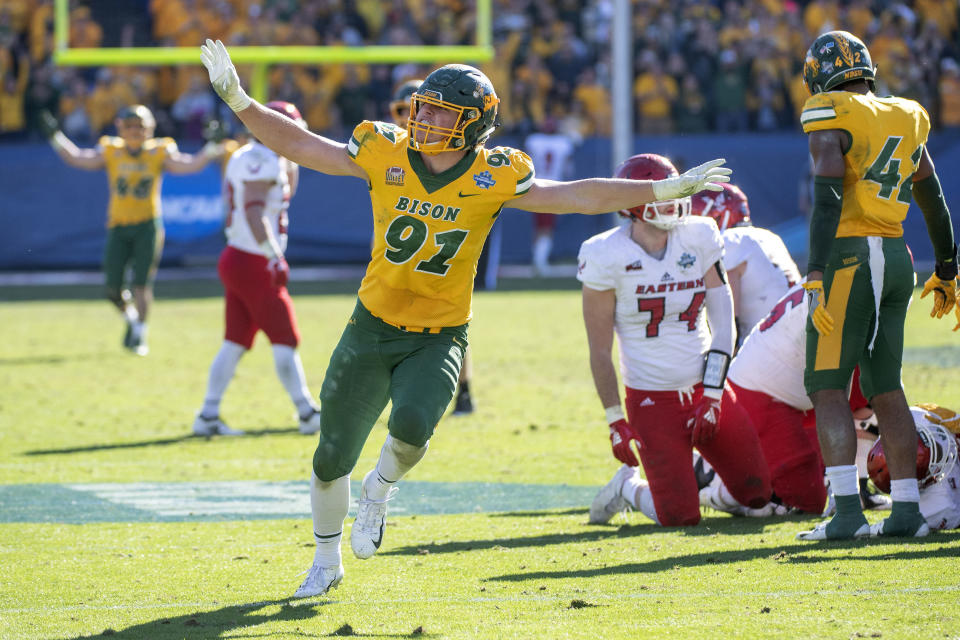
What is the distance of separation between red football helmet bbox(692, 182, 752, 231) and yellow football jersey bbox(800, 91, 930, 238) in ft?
4.97

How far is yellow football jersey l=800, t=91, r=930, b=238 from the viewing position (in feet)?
16.3

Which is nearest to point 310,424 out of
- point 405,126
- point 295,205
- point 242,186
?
point 242,186

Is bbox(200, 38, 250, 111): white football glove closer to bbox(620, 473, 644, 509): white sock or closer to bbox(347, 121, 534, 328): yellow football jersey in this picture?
bbox(347, 121, 534, 328): yellow football jersey

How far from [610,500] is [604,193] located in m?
1.69

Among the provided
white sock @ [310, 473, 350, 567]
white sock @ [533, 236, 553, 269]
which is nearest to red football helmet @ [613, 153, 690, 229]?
white sock @ [310, 473, 350, 567]

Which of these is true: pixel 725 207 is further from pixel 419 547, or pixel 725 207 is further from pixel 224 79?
pixel 224 79

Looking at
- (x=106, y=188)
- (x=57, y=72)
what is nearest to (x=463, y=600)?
(x=106, y=188)

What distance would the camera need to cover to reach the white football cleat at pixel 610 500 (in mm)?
5746

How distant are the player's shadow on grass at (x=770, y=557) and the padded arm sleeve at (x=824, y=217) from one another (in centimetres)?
103

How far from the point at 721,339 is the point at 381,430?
329 cm

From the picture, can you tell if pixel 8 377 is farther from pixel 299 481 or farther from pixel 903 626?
pixel 903 626

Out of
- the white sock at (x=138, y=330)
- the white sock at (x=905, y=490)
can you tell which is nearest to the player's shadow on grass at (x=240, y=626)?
the white sock at (x=905, y=490)

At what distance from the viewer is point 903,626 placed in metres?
3.86

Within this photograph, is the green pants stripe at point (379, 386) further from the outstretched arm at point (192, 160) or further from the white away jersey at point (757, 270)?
the outstretched arm at point (192, 160)
